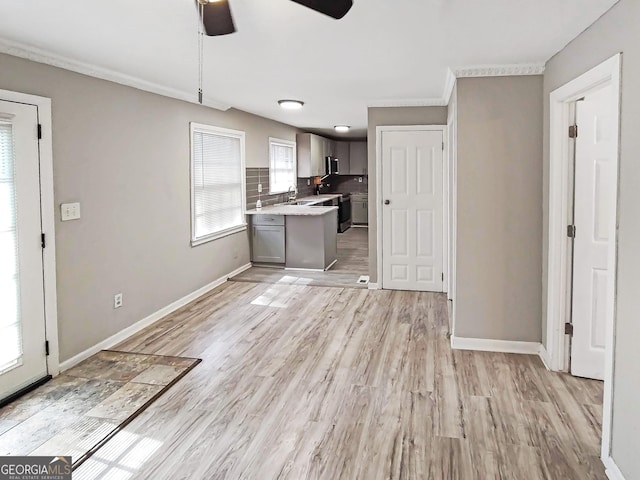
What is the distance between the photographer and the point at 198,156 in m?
5.89

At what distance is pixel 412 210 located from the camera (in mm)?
5992

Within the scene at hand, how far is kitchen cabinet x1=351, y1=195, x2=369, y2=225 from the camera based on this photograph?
1295 cm

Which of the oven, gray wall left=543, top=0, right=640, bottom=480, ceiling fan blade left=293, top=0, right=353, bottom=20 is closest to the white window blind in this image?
ceiling fan blade left=293, top=0, right=353, bottom=20

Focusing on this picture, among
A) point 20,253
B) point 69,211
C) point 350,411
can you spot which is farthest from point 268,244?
point 350,411

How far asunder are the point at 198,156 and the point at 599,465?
487 centimetres

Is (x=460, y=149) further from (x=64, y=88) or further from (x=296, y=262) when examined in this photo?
(x=296, y=262)

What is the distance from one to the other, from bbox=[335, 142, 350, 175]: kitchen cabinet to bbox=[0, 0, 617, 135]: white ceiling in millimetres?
7786

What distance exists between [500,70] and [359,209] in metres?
9.12

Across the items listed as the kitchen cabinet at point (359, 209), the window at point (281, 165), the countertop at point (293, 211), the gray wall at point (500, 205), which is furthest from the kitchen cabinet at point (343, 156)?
the gray wall at point (500, 205)

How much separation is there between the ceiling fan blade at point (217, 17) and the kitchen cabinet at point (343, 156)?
10315 millimetres

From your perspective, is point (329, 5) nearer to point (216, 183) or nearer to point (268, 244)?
point (216, 183)

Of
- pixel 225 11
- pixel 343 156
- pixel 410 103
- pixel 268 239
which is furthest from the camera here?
pixel 343 156

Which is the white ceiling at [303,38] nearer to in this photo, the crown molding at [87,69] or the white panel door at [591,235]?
the crown molding at [87,69]

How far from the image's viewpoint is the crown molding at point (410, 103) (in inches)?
224
